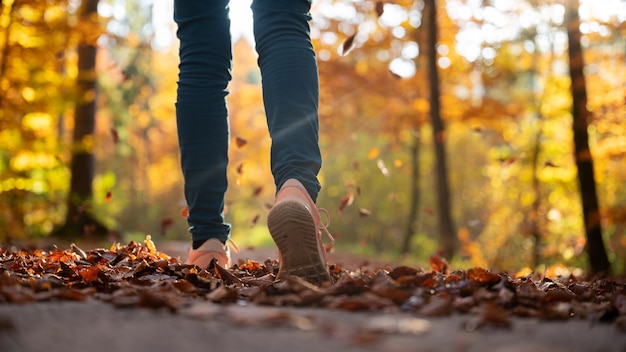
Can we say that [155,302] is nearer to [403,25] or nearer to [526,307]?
[526,307]

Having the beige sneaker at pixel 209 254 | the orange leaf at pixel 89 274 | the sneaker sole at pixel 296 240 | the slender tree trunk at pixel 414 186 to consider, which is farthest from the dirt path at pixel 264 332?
the slender tree trunk at pixel 414 186

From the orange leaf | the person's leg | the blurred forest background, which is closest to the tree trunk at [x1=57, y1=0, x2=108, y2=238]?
the blurred forest background

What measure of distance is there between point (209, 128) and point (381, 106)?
35.5 ft

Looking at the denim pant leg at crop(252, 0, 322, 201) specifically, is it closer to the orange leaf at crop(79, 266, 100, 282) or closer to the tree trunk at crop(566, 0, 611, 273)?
the orange leaf at crop(79, 266, 100, 282)

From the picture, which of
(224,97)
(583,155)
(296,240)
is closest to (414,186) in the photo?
(583,155)

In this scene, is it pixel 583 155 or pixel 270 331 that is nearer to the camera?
pixel 270 331

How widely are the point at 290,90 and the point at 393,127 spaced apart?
10675 mm

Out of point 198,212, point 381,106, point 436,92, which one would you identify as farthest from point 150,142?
point 198,212

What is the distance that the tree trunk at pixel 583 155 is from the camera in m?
7.54

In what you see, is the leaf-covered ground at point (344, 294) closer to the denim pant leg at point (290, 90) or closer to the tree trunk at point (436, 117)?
the denim pant leg at point (290, 90)

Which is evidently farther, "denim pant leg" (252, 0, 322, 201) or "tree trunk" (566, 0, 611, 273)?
"tree trunk" (566, 0, 611, 273)

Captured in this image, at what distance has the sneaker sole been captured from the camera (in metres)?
1.65

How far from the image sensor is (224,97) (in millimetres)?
2164

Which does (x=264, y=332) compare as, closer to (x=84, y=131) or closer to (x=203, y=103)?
(x=203, y=103)
